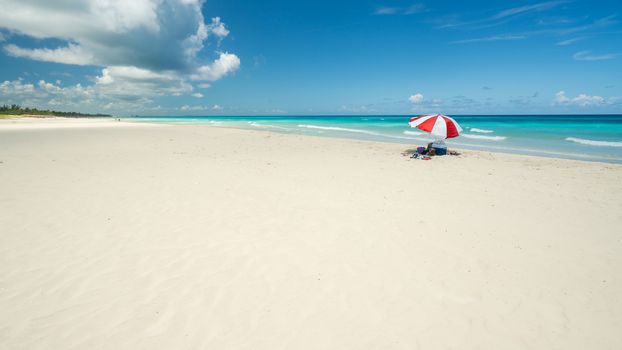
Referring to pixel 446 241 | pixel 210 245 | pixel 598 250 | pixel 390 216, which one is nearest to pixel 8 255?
pixel 210 245

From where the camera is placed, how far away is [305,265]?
4.23 metres

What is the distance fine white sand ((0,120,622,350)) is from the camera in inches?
119

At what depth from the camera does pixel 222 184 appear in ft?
27.5

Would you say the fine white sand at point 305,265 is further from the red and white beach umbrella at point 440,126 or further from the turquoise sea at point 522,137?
the turquoise sea at point 522,137

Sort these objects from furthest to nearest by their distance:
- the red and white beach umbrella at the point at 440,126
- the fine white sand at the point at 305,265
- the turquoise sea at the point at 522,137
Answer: the turquoise sea at the point at 522,137
the red and white beach umbrella at the point at 440,126
the fine white sand at the point at 305,265

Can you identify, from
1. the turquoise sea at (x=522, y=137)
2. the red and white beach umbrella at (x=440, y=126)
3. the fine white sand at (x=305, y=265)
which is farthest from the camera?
the turquoise sea at (x=522, y=137)

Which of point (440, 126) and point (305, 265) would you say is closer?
point (305, 265)

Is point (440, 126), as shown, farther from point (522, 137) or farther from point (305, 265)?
point (522, 137)

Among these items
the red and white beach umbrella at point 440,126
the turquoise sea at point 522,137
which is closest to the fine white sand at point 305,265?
the red and white beach umbrella at point 440,126

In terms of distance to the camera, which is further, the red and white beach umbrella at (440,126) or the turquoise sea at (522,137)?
the turquoise sea at (522,137)

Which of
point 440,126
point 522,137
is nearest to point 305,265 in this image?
point 440,126

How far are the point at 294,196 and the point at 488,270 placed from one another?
4.55 metres

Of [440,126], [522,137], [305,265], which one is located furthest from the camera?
[522,137]

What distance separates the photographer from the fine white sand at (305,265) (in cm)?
303
